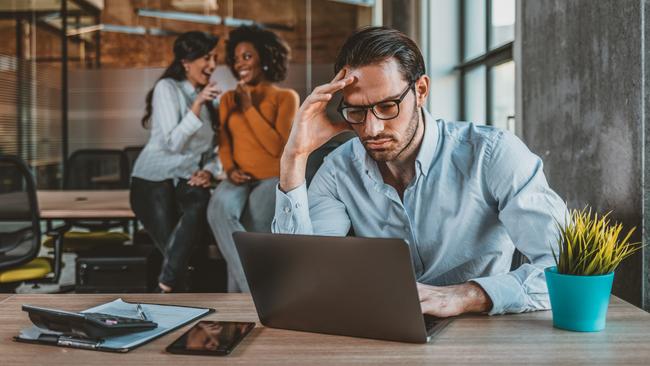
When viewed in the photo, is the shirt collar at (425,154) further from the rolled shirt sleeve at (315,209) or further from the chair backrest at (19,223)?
the chair backrest at (19,223)

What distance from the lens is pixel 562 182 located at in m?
2.26

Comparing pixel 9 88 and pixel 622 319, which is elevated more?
pixel 9 88

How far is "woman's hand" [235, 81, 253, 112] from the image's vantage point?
3.38 m

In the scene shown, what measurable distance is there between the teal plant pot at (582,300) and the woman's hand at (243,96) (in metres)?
2.27

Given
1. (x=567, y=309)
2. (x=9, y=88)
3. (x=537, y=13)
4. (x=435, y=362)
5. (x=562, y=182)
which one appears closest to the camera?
(x=435, y=362)

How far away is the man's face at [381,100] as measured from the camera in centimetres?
167

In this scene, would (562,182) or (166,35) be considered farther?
(166,35)

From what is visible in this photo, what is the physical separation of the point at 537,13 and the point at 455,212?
107 centimetres

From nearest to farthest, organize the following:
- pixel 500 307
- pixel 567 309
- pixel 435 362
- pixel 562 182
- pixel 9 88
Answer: pixel 435 362, pixel 567 309, pixel 500 307, pixel 562 182, pixel 9 88

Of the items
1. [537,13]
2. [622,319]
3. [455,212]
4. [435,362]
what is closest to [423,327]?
[435,362]

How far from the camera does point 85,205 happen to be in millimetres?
4070

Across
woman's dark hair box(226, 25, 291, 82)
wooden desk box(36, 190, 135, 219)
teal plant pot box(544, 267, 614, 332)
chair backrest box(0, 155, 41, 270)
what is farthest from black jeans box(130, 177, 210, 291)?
teal plant pot box(544, 267, 614, 332)

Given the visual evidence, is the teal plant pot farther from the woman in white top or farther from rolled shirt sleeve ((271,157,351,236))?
the woman in white top

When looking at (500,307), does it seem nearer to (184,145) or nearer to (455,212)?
(455,212)
